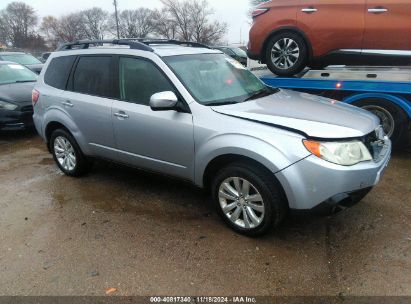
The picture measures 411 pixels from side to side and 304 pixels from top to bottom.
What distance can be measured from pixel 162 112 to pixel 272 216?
1.47 metres

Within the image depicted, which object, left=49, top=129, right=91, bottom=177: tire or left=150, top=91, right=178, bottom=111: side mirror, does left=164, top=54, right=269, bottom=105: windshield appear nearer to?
left=150, top=91, right=178, bottom=111: side mirror

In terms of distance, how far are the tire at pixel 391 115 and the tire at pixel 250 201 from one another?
10.4 ft

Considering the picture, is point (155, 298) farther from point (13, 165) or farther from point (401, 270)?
point (13, 165)

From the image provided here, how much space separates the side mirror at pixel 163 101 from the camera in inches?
139

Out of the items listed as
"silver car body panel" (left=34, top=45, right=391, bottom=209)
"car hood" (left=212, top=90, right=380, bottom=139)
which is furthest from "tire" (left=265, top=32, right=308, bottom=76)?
"car hood" (left=212, top=90, right=380, bottom=139)

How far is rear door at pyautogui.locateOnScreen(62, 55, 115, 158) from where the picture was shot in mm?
4367

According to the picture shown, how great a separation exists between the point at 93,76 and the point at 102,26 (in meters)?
70.4

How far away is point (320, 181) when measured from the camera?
2988 millimetres

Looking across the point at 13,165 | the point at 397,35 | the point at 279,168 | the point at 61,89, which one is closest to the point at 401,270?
the point at 279,168

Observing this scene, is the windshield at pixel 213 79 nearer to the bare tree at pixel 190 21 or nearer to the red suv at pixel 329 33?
the red suv at pixel 329 33

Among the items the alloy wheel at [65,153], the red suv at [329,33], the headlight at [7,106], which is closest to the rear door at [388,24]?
the red suv at [329,33]

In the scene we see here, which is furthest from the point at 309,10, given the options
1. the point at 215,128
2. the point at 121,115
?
the point at 121,115

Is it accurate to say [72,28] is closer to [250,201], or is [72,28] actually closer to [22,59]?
[22,59]

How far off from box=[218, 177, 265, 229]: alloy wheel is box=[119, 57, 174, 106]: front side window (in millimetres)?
1136
